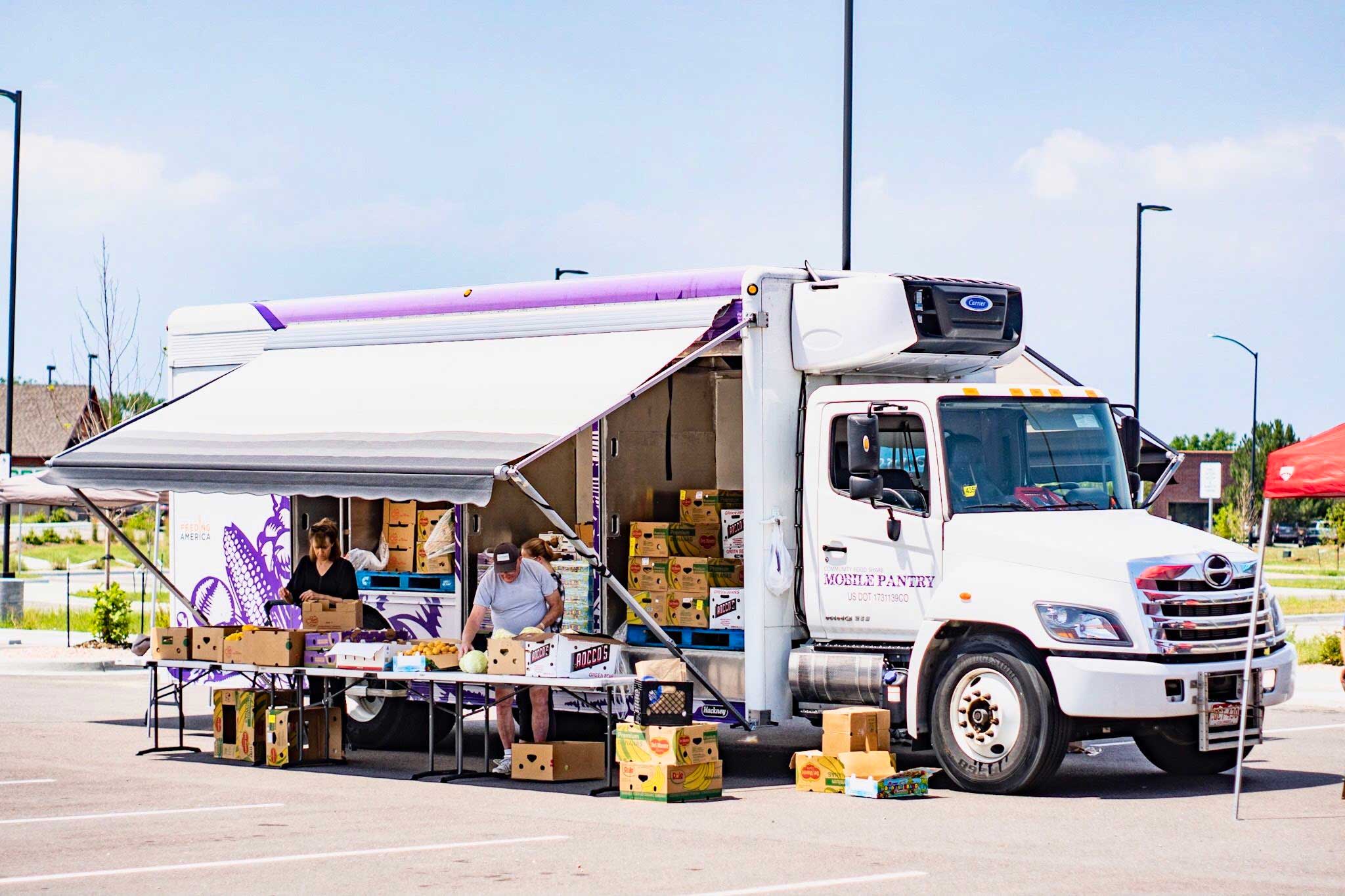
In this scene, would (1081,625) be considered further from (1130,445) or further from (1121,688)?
(1130,445)

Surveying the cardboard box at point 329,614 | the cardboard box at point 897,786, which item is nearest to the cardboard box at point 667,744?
the cardboard box at point 897,786

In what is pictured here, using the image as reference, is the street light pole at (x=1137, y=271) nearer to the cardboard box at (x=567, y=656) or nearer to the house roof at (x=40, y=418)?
the cardboard box at (x=567, y=656)

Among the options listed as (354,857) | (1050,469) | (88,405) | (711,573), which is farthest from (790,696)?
(88,405)

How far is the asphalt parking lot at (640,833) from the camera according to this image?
9.09m

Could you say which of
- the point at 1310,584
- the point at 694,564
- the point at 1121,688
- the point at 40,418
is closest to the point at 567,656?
the point at 694,564

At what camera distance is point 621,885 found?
8.88 m

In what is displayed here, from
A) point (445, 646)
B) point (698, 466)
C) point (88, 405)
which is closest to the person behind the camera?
point (445, 646)

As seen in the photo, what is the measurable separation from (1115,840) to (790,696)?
330 centimetres

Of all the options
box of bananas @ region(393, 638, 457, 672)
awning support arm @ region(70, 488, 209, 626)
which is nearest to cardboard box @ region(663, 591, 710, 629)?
box of bananas @ region(393, 638, 457, 672)

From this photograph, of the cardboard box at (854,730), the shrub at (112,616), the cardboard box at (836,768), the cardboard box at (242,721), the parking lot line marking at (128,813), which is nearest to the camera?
the parking lot line marking at (128,813)

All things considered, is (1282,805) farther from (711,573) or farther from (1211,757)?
(711,573)

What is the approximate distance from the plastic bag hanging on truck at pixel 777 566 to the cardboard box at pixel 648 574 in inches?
50.0

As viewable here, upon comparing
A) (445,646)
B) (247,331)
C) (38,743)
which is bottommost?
(38,743)

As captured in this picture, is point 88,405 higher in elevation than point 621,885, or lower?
higher
